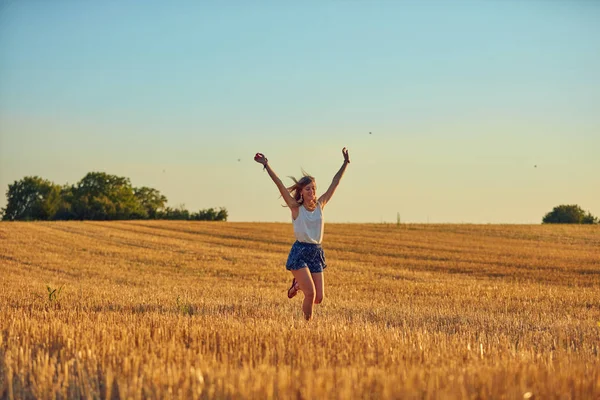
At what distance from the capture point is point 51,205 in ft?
249

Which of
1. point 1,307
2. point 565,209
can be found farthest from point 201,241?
point 565,209

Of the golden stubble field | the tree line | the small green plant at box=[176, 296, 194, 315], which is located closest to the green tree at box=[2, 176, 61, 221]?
the tree line

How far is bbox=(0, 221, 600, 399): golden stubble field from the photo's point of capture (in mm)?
5602

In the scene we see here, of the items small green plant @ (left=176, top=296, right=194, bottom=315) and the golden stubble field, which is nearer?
the golden stubble field

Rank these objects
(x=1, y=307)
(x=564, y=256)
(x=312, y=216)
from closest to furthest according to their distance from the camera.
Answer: (x=312, y=216), (x=1, y=307), (x=564, y=256)

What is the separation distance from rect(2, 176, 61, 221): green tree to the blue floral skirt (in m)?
72.8

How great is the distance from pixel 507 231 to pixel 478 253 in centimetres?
1451

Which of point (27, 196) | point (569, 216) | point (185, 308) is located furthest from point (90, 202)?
point (185, 308)

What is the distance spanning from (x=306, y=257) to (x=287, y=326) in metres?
1.11

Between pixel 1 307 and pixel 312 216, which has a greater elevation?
pixel 312 216

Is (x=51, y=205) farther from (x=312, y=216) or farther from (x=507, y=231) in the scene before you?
(x=312, y=216)

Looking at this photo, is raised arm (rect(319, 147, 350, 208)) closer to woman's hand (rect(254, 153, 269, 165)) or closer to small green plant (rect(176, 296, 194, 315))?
woman's hand (rect(254, 153, 269, 165))

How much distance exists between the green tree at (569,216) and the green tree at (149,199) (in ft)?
148

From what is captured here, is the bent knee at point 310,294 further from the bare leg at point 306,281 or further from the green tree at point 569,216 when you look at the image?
the green tree at point 569,216
